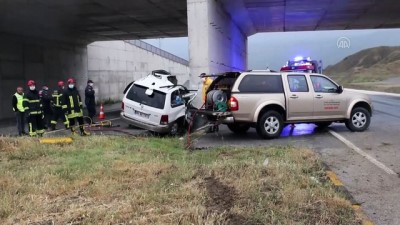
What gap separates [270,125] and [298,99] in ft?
3.64

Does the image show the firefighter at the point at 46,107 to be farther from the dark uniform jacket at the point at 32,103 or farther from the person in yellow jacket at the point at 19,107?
the dark uniform jacket at the point at 32,103

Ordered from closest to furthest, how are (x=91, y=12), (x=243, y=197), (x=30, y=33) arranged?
(x=243, y=197) < (x=91, y=12) < (x=30, y=33)

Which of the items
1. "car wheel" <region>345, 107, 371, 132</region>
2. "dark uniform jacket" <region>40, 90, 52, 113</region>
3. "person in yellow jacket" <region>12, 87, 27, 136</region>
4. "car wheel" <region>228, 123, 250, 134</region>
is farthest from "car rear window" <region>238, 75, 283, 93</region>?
"dark uniform jacket" <region>40, 90, 52, 113</region>

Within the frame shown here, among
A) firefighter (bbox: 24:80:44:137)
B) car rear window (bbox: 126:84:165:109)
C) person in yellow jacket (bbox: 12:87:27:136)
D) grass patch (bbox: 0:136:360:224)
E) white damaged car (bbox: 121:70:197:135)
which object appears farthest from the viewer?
person in yellow jacket (bbox: 12:87:27:136)

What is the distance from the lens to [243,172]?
6328 mm

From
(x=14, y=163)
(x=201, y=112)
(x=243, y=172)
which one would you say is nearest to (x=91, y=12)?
(x=201, y=112)

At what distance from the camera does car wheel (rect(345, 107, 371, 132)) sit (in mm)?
12062

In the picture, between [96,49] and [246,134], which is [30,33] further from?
[246,134]

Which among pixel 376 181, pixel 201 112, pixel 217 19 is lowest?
pixel 376 181

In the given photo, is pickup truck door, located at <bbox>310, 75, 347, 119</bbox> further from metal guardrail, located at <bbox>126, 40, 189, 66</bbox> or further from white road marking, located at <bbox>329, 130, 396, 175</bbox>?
metal guardrail, located at <bbox>126, 40, 189, 66</bbox>

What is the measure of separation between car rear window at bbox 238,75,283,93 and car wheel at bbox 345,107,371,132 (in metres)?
2.39

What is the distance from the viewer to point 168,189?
18.1ft

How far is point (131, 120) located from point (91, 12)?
8.37 meters

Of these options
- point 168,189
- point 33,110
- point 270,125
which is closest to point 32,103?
point 33,110
